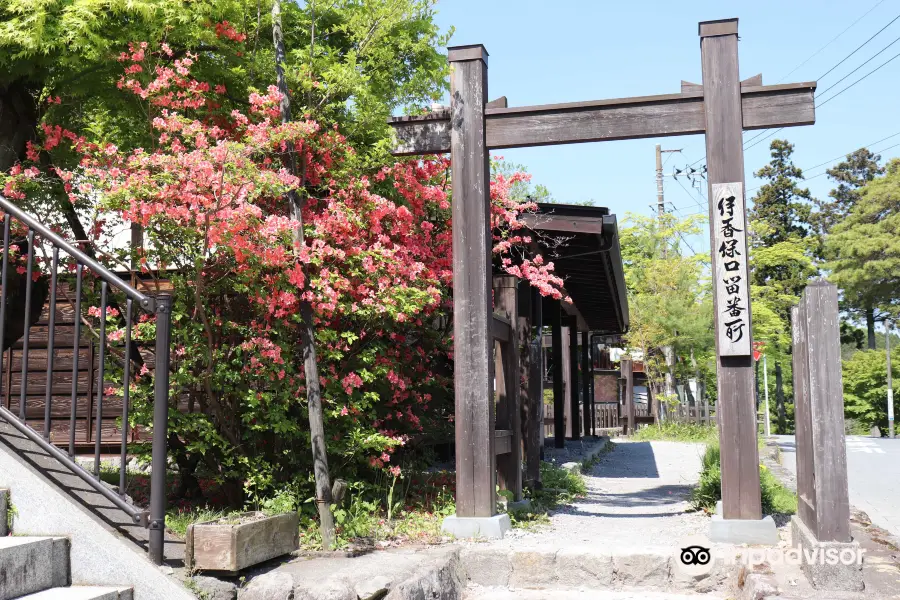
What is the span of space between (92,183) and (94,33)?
1.12m

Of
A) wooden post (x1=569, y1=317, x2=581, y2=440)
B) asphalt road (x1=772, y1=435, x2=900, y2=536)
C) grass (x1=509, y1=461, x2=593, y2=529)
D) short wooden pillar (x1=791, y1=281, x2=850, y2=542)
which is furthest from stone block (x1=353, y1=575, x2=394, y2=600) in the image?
wooden post (x1=569, y1=317, x2=581, y2=440)

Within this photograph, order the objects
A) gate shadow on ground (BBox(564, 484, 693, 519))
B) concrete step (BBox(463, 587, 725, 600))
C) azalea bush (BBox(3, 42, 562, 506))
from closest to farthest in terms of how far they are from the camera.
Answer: concrete step (BBox(463, 587, 725, 600)) → azalea bush (BBox(3, 42, 562, 506)) → gate shadow on ground (BBox(564, 484, 693, 519))

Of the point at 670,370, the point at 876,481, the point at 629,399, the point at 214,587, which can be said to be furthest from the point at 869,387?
the point at 214,587

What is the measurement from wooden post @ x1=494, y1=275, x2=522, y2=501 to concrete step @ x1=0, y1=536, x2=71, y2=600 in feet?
15.2

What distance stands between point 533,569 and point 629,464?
8.94 m

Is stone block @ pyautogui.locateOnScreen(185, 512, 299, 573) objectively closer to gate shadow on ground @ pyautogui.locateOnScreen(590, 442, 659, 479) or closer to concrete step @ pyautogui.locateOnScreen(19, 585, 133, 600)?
concrete step @ pyautogui.locateOnScreen(19, 585, 133, 600)

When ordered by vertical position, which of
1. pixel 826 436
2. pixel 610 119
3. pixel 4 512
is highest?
pixel 610 119

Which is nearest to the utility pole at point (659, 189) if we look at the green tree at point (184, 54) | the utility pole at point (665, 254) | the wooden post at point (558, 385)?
the utility pole at point (665, 254)

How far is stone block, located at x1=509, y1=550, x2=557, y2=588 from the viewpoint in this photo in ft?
18.9

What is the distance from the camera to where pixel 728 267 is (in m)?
6.62

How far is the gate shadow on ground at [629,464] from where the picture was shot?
12.6 m

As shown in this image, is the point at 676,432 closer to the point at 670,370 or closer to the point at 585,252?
the point at 670,370

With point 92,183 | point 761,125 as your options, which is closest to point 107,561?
point 92,183

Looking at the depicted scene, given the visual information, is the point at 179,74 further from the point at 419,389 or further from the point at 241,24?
the point at 419,389
